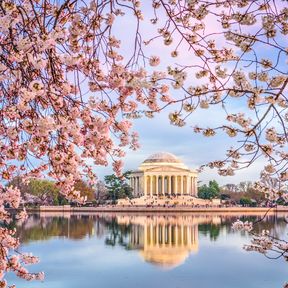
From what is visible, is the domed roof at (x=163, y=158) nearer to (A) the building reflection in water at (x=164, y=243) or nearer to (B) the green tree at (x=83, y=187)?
(B) the green tree at (x=83, y=187)

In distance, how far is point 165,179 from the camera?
3666 inches

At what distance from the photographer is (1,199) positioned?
440 cm

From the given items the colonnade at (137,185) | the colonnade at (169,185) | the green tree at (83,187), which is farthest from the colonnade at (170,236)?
the colonnade at (137,185)

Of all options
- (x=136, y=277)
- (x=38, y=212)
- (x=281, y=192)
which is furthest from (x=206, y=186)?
(x=281, y=192)

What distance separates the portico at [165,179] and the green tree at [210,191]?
167cm

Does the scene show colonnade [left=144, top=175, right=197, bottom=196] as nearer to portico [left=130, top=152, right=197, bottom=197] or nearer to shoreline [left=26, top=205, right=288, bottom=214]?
portico [left=130, top=152, right=197, bottom=197]

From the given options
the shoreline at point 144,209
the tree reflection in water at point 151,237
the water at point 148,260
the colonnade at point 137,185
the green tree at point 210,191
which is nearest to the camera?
the water at point 148,260

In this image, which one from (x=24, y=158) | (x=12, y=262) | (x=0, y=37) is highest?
(x=0, y=37)

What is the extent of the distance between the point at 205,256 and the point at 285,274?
5078 millimetres

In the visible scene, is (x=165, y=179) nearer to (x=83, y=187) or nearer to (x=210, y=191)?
(x=210, y=191)

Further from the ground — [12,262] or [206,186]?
[206,186]

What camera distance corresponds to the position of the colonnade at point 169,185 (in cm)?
9131

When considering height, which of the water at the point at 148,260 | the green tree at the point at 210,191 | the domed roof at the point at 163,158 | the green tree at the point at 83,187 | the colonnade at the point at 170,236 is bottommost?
the water at the point at 148,260

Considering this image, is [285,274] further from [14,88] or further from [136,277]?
→ [14,88]
